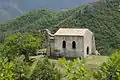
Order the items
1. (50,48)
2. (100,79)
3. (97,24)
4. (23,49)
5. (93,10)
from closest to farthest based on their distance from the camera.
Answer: (100,79)
(23,49)
(50,48)
(97,24)
(93,10)

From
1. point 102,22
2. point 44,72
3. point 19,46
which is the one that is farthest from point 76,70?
point 102,22

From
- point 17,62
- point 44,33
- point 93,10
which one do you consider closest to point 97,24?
point 93,10

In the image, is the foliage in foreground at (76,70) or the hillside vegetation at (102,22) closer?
the foliage in foreground at (76,70)

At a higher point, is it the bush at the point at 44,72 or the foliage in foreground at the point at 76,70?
the foliage in foreground at the point at 76,70

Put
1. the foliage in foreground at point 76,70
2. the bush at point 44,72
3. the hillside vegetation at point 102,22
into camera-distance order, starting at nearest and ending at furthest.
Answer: the foliage in foreground at point 76,70, the bush at point 44,72, the hillside vegetation at point 102,22

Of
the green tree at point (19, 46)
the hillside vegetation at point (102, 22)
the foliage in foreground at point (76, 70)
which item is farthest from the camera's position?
the hillside vegetation at point (102, 22)

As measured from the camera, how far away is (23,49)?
42.8 meters

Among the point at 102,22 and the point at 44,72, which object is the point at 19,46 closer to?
the point at 44,72

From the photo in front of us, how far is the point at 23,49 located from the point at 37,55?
4803 millimetres

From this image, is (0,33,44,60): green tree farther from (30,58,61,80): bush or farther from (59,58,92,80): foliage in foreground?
(59,58,92,80): foliage in foreground

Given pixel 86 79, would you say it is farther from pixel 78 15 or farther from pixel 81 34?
pixel 78 15

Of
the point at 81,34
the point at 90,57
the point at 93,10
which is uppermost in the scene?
the point at 93,10

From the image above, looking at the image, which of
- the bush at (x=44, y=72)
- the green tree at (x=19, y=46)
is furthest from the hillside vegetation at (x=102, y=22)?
the bush at (x=44, y=72)

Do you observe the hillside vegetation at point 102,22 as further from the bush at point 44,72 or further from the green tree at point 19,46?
the bush at point 44,72
